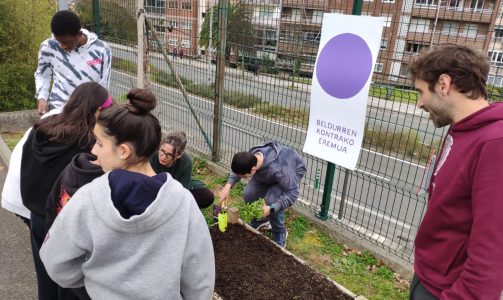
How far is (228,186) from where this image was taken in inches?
141

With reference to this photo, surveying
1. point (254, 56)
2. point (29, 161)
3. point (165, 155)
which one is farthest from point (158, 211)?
point (254, 56)

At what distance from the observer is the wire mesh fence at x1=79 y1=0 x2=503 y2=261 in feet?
9.96

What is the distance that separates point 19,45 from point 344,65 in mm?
6291

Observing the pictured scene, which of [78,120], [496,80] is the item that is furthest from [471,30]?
[78,120]

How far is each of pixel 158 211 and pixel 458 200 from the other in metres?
1.15

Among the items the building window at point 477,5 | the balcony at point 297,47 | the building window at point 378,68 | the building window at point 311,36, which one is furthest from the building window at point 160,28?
the building window at point 477,5

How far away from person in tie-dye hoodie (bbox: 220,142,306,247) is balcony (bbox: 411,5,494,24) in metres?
1.59

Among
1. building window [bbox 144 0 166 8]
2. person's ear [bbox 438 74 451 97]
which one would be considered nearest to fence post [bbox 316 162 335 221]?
person's ear [bbox 438 74 451 97]

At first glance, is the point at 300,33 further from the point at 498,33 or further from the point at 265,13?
the point at 498,33

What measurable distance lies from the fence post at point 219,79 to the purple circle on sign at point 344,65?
1712 millimetres

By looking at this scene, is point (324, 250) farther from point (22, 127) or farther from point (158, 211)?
point (22, 127)

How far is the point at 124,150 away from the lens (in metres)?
1.57

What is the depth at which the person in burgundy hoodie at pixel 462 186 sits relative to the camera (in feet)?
4.42

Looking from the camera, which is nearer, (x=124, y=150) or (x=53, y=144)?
(x=124, y=150)
